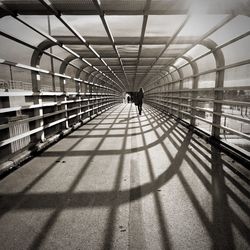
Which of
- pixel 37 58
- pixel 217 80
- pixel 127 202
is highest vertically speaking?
pixel 37 58

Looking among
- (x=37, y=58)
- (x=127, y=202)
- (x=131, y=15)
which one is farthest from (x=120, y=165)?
(x=37, y=58)

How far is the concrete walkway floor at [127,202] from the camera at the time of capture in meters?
1.91

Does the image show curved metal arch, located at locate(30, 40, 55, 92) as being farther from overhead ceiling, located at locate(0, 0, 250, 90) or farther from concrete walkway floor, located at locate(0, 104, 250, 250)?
concrete walkway floor, located at locate(0, 104, 250, 250)

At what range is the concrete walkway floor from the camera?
6.25ft

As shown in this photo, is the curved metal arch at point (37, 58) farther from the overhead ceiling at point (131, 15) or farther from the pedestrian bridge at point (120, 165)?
the overhead ceiling at point (131, 15)

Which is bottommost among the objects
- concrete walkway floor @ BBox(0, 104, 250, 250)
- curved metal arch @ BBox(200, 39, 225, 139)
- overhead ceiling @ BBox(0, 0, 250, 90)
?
concrete walkway floor @ BBox(0, 104, 250, 250)

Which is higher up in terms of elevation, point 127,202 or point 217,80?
point 217,80

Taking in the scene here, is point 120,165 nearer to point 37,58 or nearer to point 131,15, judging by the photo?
point 131,15

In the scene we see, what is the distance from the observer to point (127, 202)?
254 centimetres

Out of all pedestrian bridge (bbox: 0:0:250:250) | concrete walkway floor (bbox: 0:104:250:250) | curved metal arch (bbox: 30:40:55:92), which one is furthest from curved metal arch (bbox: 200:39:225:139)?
curved metal arch (bbox: 30:40:55:92)

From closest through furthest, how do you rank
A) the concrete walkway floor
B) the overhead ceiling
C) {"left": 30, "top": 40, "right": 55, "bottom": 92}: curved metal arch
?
1. the concrete walkway floor
2. the overhead ceiling
3. {"left": 30, "top": 40, "right": 55, "bottom": 92}: curved metal arch

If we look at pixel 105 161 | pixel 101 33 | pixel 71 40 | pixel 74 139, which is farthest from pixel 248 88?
pixel 74 139

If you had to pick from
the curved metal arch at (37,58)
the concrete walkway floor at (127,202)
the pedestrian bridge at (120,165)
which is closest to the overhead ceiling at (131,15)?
the pedestrian bridge at (120,165)

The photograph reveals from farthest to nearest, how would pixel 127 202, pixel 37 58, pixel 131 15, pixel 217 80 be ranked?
pixel 217 80 < pixel 37 58 < pixel 131 15 < pixel 127 202
